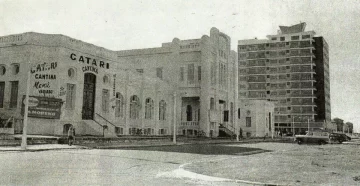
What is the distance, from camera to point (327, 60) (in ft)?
403

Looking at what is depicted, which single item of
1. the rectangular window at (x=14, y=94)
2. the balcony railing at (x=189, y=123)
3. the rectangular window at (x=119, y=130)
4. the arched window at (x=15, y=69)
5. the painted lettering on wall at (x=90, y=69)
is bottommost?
the rectangular window at (x=119, y=130)

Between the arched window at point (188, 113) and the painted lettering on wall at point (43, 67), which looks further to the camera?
the arched window at point (188, 113)

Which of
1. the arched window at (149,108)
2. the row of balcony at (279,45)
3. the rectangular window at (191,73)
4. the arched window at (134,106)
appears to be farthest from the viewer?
the row of balcony at (279,45)

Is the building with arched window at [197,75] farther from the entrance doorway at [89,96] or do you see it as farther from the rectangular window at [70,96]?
the rectangular window at [70,96]

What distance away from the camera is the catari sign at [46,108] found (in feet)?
101

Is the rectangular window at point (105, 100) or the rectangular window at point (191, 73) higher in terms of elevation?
the rectangular window at point (191, 73)

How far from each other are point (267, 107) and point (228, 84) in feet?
67.3

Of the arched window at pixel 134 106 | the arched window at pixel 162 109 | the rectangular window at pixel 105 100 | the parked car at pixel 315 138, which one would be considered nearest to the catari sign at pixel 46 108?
the rectangular window at pixel 105 100

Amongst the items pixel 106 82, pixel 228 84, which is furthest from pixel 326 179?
pixel 228 84

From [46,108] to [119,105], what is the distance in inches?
491

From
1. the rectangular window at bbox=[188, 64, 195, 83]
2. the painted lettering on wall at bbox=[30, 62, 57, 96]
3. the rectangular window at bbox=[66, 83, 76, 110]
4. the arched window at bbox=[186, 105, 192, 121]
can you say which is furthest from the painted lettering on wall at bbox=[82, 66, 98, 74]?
the arched window at bbox=[186, 105, 192, 121]

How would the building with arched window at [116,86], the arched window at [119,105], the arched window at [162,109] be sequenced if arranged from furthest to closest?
the arched window at [162,109] < the arched window at [119,105] < the building with arched window at [116,86]

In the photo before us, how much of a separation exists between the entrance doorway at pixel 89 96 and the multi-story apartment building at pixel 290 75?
83711 mm

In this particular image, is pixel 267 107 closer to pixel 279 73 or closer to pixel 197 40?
pixel 197 40
